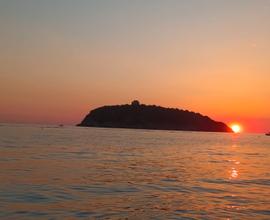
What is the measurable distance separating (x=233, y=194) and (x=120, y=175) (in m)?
9.37

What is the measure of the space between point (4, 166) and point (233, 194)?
17.6 metres

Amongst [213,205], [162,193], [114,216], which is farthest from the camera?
[162,193]

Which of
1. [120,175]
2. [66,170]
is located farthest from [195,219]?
[66,170]

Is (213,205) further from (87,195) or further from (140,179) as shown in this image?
(140,179)

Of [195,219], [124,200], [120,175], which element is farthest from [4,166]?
[195,219]

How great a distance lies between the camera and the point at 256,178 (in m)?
31.2

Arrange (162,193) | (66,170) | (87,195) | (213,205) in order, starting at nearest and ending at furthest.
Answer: (213,205) < (87,195) < (162,193) < (66,170)

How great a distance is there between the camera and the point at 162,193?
22062mm

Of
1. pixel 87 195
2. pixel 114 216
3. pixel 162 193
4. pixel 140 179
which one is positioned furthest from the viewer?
pixel 140 179

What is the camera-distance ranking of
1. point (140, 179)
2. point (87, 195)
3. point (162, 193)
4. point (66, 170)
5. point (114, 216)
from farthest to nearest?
point (66, 170), point (140, 179), point (162, 193), point (87, 195), point (114, 216)

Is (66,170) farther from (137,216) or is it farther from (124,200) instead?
(137,216)

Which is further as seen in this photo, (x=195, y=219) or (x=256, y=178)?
(x=256, y=178)

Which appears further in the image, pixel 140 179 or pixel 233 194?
pixel 140 179

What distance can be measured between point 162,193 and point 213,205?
3.78 m
